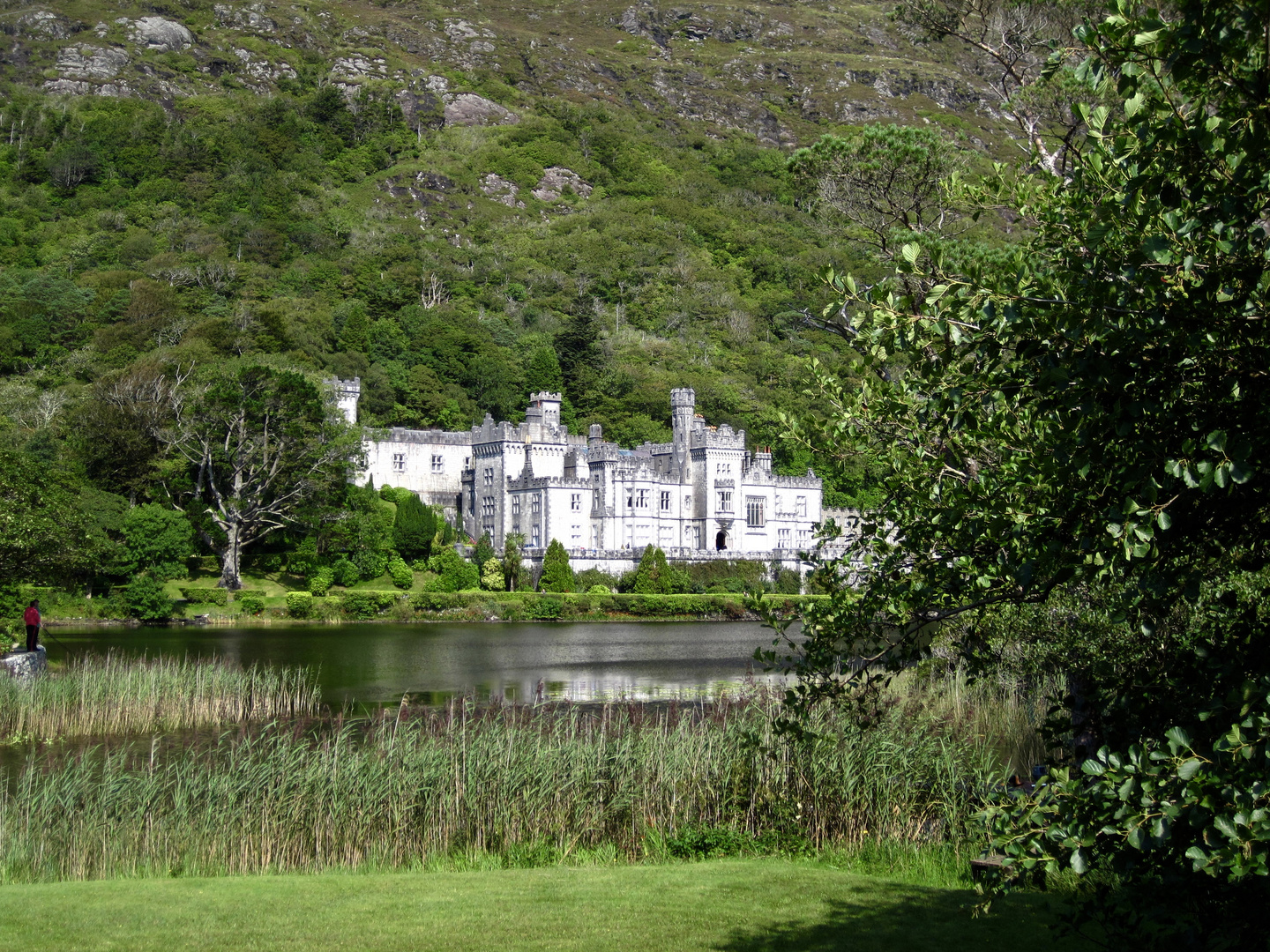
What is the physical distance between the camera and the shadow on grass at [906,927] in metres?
9.03

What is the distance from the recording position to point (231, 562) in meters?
57.6

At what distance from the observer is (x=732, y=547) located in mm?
77688

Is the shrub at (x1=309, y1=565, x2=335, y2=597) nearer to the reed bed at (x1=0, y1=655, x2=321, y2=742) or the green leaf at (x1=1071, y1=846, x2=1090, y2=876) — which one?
the reed bed at (x1=0, y1=655, x2=321, y2=742)

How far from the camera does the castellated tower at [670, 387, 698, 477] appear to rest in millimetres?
78312

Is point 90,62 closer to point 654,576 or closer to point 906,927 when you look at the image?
point 654,576

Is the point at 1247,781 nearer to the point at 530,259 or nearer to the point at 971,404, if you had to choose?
the point at 971,404

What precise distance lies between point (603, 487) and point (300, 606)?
25153mm

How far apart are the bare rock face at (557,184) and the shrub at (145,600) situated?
346 feet

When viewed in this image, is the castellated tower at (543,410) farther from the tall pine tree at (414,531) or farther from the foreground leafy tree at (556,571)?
the foreground leafy tree at (556,571)

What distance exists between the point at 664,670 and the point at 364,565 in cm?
3075

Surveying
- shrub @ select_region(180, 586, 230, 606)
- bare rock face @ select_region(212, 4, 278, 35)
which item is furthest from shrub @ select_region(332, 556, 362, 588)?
bare rock face @ select_region(212, 4, 278, 35)

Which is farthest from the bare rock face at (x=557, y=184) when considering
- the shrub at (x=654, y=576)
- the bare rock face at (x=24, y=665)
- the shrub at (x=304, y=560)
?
the bare rock face at (x=24, y=665)

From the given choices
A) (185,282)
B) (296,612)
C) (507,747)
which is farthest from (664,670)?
(185,282)

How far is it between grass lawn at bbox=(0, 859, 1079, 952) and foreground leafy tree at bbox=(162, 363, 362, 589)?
4970cm
